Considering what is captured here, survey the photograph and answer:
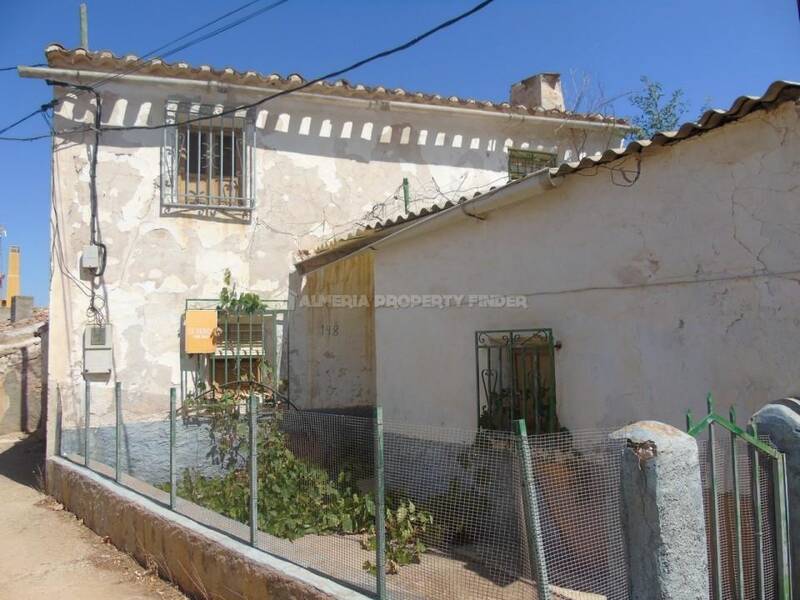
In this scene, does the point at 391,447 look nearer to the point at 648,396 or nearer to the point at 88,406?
the point at 648,396

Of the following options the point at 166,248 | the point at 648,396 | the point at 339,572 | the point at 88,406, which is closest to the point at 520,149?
the point at 166,248

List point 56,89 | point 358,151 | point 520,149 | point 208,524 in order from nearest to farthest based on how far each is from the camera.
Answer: point 208,524 → point 56,89 → point 358,151 → point 520,149

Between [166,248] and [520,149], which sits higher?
[520,149]

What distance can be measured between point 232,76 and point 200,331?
329 centimetres

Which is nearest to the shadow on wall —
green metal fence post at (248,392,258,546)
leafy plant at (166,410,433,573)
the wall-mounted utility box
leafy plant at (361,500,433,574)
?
the wall-mounted utility box

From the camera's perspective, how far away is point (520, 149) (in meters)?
10.7

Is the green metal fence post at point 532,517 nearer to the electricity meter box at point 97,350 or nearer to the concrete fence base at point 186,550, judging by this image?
the concrete fence base at point 186,550

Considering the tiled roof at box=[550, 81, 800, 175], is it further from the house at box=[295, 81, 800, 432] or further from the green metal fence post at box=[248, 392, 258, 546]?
the green metal fence post at box=[248, 392, 258, 546]

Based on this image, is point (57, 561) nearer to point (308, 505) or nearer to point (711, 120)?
point (308, 505)

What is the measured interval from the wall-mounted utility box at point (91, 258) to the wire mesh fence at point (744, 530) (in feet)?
23.6

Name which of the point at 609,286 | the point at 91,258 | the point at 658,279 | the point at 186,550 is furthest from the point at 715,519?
the point at 91,258

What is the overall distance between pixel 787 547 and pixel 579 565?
3.30 feet

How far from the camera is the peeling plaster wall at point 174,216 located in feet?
27.2

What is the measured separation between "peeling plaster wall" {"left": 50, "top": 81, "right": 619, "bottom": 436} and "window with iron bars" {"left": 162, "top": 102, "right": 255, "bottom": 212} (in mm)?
138
